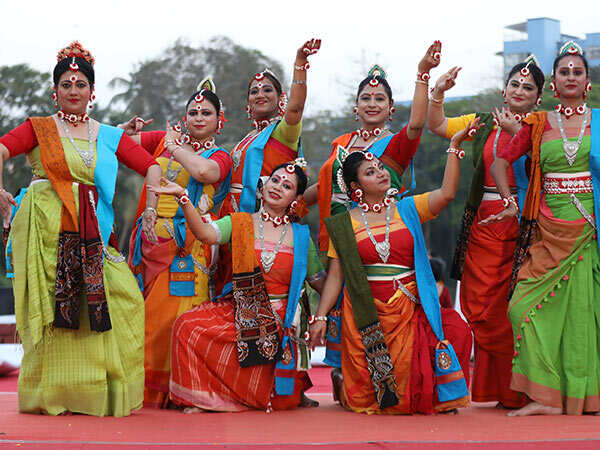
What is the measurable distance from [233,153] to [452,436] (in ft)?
8.86

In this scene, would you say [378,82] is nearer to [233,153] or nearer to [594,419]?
[233,153]

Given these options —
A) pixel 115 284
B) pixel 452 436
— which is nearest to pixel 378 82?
pixel 115 284

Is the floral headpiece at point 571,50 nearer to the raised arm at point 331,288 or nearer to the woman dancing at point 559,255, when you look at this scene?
the woman dancing at point 559,255

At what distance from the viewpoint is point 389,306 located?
5.06 metres

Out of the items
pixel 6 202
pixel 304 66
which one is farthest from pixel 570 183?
pixel 6 202

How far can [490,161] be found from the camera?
5504 mm

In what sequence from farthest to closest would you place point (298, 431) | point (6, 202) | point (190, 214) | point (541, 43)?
point (541, 43) < point (190, 214) < point (6, 202) < point (298, 431)

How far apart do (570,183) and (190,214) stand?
2.25 meters

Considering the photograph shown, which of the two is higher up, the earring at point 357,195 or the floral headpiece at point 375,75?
the floral headpiece at point 375,75

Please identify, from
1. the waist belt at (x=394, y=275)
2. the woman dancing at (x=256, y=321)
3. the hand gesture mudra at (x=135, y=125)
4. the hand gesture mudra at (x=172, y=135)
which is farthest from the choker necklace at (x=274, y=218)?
the hand gesture mudra at (x=135, y=125)

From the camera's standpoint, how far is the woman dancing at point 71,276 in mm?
4797

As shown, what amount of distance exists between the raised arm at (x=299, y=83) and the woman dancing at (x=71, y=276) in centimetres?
104

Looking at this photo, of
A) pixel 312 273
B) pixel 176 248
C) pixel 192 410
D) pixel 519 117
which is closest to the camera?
pixel 192 410

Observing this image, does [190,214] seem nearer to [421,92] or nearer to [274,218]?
[274,218]
